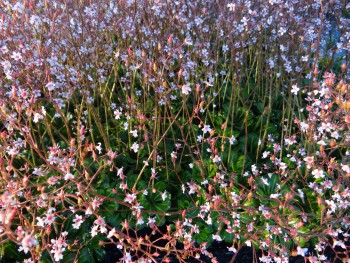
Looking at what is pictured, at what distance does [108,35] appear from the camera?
9.00 feet

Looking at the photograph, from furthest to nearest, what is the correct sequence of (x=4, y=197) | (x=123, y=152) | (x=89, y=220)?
(x=123, y=152) < (x=89, y=220) < (x=4, y=197)

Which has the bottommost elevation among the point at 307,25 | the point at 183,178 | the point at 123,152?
the point at 183,178

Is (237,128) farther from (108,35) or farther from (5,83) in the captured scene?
(5,83)

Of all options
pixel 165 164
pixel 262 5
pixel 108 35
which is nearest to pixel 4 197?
pixel 165 164

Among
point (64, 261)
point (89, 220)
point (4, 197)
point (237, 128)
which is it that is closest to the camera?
point (4, 197)

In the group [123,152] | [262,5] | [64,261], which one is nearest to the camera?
[64,261]

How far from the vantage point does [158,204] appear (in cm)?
234

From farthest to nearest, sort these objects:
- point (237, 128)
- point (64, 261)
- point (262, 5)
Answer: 1. point (237, 128)
2. point (262, 5)
3. point (64, 261)

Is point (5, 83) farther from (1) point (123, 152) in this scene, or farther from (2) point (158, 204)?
(2) point (158, 204)

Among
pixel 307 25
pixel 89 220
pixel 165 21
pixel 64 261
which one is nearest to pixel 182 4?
pixel 165 21

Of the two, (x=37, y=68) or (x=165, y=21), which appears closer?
(x=37, y=68)

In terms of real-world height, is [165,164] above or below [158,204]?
above

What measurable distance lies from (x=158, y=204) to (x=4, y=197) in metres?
1.26

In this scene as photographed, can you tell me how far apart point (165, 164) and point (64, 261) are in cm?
90
